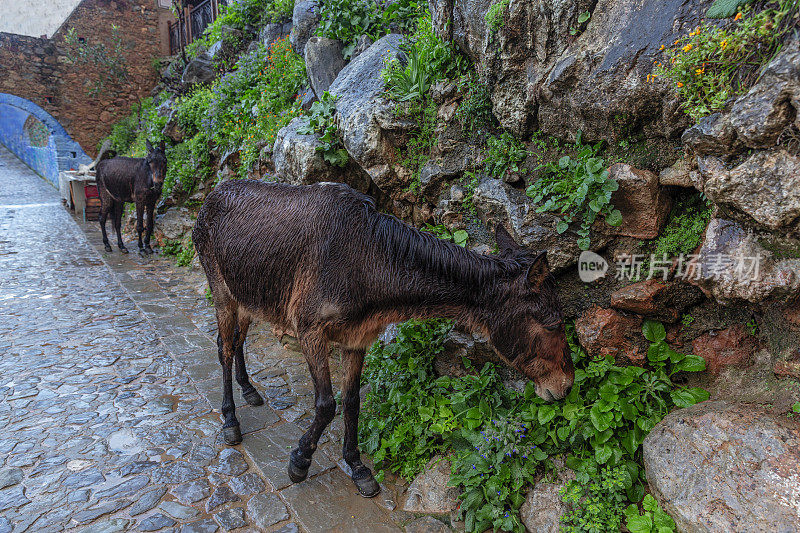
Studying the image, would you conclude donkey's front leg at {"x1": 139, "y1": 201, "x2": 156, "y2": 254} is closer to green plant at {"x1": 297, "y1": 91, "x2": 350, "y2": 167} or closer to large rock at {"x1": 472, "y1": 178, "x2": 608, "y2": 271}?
green plant at {"x1": 297, "y1": 91, "x2": 350, "y2": 167}

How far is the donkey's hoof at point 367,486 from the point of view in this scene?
372 cm

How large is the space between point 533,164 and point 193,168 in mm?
9983

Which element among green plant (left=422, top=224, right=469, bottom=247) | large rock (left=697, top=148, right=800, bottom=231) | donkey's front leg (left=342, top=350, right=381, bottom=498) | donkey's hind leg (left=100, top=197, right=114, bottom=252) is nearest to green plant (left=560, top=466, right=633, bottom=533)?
donkey's front leg (left=342, top=350, right=381, bottom=498)

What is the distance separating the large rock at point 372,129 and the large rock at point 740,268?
10.8 ft

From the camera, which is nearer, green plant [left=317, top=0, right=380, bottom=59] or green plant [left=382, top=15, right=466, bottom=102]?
green plant [left=382, top=15, right=466, bottom=102]

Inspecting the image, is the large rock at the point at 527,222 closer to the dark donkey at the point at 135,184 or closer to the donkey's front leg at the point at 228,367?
the donkey's front leg at the point at 228,367

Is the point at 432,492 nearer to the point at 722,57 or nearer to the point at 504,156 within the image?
the point at 504,156

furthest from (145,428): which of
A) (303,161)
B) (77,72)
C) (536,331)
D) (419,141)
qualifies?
(77,72)

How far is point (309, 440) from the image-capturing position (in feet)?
12.4

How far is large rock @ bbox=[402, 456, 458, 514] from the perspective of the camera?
11.7 feet

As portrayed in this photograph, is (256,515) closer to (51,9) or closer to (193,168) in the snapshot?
(193,168)

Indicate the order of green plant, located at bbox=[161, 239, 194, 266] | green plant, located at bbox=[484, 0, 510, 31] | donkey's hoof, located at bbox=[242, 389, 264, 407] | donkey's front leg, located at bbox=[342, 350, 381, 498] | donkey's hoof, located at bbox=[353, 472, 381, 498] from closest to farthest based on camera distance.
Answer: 1. donkey's hoof, located at bbox=[353, 472, 381, 498]
2. donkey's front leg, located at bbox=[342, 350, 381, 498]
3. green plant, located at bbox=[484, 0, 510, 31]
4. donkey's hoof, located at bbox=[242, 389, 264, 407]
5. green plant, located at bbox=[161, 239, 194, 266]

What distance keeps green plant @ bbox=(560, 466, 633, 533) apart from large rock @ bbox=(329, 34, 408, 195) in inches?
144

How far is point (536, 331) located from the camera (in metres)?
3.30
